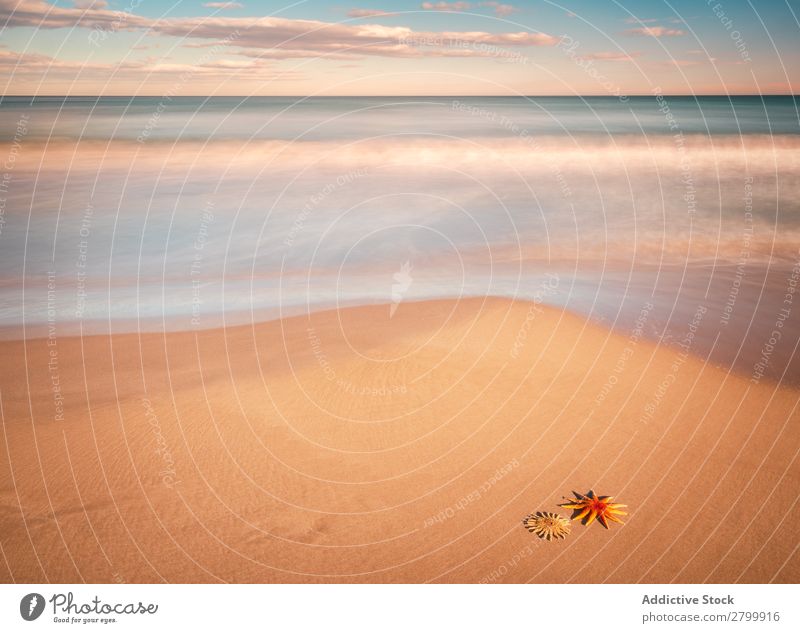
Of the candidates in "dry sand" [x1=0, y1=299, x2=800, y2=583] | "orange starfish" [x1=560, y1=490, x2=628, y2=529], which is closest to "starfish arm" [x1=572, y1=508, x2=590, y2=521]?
"orange starfish" [x1=560, y1=490, x2=628, y2=529]

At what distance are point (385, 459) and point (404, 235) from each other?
10071mm

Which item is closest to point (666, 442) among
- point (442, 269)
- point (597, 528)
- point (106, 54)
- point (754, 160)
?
point (597, 528)

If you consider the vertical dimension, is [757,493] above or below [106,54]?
below

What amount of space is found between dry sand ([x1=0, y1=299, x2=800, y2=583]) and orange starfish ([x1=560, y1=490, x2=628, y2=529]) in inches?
4.6

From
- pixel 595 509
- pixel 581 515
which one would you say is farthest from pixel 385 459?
pixel 595 509

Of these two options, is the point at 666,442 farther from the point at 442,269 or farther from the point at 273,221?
the point at 273,221

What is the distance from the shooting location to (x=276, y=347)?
9992mm

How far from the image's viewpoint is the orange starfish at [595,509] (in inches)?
248

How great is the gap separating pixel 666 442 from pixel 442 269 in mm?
7223

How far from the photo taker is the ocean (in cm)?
1162

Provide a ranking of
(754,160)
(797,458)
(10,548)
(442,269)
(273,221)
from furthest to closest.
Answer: (754,160), (273,221), (442,269), (797,458), (10,548)

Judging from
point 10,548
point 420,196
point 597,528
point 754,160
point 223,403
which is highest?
point 754,160

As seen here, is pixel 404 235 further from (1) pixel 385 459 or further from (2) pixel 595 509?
(2) pixel 595 509

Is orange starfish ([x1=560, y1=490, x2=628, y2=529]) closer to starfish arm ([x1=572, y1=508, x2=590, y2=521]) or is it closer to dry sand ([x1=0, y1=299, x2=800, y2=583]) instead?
starfish arm ([x1=572, y1=508, x2=590, y2=521])
